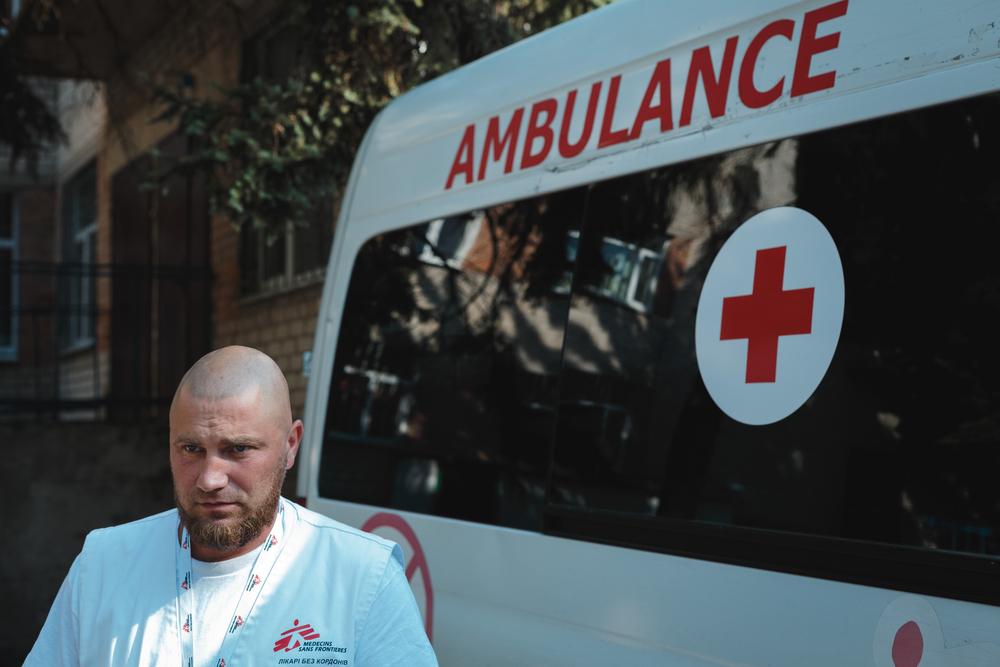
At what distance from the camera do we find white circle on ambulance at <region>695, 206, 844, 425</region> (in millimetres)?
2262

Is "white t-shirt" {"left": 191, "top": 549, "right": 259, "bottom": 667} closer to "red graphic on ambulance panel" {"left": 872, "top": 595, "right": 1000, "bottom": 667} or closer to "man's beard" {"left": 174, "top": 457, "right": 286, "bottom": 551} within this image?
"man's beard" {"left": 174, "top": 457, "right": 286, "bottom": 551}

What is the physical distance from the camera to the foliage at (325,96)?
626 centimetres

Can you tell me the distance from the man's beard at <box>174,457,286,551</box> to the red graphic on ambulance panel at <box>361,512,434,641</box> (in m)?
1.32

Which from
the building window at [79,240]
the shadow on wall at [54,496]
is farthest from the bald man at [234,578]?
the building window at [79,240]

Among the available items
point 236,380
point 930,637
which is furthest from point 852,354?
point 236,380

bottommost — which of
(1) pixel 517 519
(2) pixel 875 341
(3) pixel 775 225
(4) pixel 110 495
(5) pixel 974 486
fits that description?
(4) pixel 110 495

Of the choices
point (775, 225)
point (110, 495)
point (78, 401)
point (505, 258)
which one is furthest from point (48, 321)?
point (775, 225)

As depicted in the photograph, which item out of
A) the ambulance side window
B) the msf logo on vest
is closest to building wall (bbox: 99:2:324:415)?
the ambulance side window

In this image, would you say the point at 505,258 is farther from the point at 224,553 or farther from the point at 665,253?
the point at 224,553

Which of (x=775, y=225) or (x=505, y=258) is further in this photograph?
(x=505, y=258)

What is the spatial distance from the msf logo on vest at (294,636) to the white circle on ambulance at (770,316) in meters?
1.00

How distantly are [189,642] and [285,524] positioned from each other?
0.78 feet

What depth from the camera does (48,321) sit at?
1585 centimetres

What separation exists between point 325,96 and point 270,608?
16.0ft
